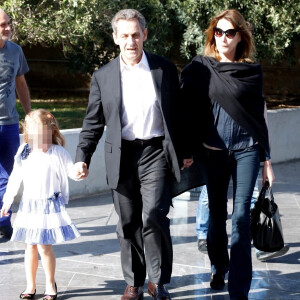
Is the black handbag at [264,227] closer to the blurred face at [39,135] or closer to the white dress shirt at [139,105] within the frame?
the white dress shirt at [139,105]

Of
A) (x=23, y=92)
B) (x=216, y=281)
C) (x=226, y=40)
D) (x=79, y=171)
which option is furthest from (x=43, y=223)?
(x=23, y=92)

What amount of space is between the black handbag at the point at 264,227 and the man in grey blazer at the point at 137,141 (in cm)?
80

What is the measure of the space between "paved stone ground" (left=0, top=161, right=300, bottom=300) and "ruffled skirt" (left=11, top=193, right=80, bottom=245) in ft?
1.63

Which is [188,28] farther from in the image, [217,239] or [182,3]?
[217,239]

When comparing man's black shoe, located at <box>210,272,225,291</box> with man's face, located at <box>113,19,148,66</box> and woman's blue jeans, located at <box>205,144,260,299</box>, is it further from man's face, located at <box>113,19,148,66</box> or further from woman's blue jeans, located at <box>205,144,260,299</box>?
man's face, located at <box>113,19,148,66</box>

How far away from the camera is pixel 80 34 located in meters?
9.20

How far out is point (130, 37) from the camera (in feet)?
14.8

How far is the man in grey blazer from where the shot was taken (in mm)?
4574

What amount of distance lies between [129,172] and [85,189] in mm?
3668

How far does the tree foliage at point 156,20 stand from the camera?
8.63 meters

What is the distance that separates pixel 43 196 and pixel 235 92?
1.49m

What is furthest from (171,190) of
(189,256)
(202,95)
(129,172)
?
(189,256)

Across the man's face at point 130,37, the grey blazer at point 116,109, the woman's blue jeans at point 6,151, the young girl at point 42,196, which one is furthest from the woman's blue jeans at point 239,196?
the woman's blue jeans at point 6,151

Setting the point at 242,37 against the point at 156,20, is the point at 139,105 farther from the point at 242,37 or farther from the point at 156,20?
the point at 156,20
